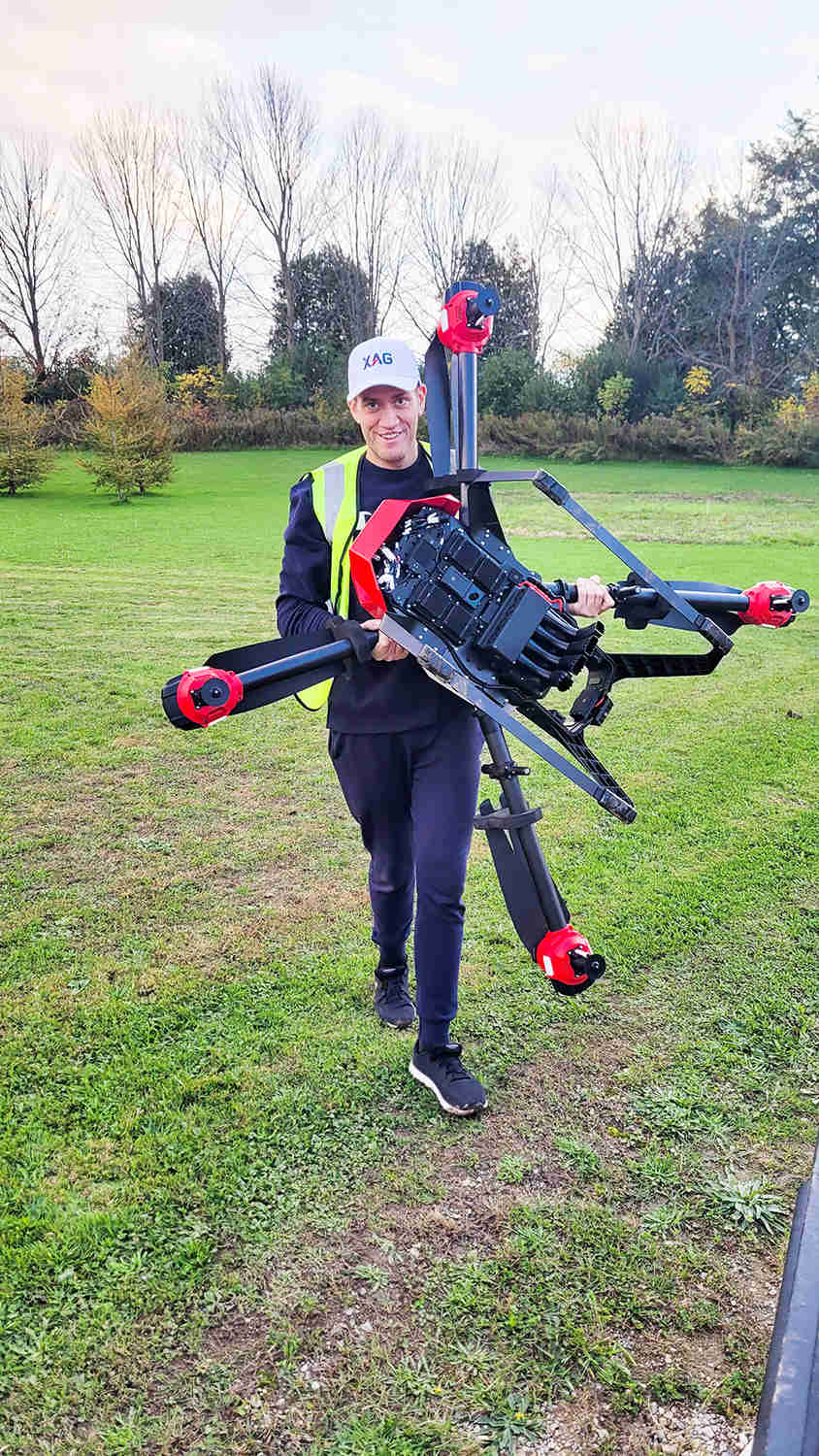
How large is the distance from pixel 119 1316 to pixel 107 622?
9.47 metres

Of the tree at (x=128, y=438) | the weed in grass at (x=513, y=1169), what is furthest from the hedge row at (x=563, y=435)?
the weed in grass at (x=513, y=1169)

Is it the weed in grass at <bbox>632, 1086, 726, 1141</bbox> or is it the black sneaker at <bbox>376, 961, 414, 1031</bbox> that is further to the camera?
the black sneaker at <bbox>376, 961, 414, 1031</bbox>

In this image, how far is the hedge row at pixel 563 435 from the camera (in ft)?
107

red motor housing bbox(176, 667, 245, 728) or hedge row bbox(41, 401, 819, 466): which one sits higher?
hedge row bbox(41, 401, 819, 466)

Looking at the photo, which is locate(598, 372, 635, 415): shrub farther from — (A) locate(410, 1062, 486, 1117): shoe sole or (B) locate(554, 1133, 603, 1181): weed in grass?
(B) locate(554, 1133, 603, 1181): weed in grass

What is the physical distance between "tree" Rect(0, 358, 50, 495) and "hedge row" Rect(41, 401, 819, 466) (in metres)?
7.07

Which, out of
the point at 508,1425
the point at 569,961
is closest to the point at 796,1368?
the point at 508,1425

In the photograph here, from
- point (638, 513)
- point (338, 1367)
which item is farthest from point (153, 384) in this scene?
point (338, 1367)

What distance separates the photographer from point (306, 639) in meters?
2.82

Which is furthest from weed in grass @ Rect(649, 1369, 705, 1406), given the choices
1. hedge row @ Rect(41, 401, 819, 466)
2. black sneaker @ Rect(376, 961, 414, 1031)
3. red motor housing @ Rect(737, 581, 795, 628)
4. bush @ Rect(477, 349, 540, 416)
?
bush @ Rect(477, 349, 540, 416)

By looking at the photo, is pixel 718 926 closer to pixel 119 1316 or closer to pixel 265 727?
pixel 119 1316

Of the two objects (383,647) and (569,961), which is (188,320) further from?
(569,961)

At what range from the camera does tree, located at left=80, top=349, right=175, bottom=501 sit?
25.6 meters

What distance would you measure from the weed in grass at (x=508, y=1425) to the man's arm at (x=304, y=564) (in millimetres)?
2066
